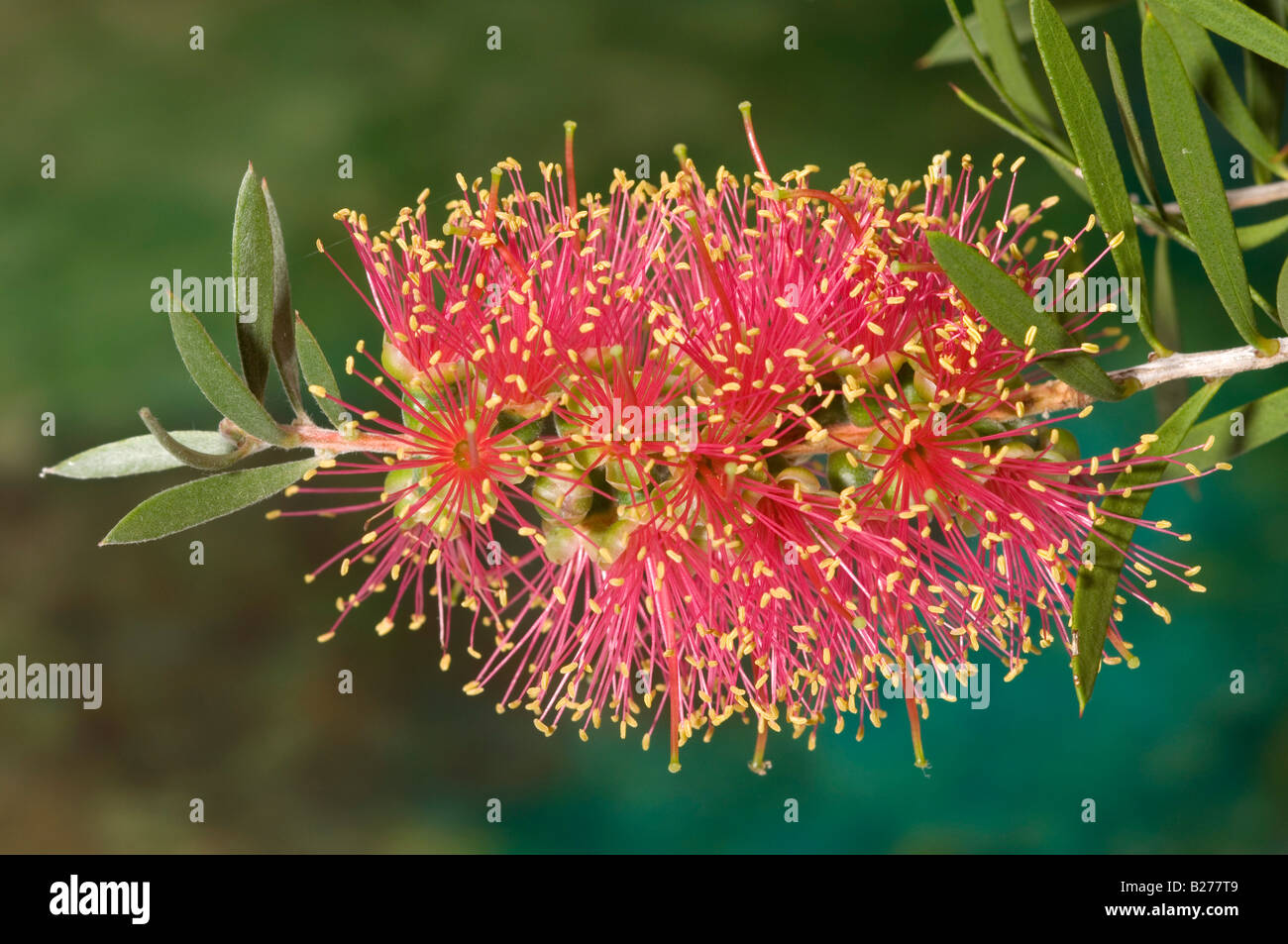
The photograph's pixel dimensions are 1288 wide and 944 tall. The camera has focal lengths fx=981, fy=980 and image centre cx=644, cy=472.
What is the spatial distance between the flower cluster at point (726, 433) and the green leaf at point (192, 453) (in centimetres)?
6

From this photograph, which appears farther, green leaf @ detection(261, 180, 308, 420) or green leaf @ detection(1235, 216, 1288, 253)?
green leaf @ detection(1235, 216, 1288, 253)

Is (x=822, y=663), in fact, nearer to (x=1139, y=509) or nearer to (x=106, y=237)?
(x=1139, y=509)

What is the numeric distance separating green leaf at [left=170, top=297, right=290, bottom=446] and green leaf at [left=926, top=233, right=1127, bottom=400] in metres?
0.41

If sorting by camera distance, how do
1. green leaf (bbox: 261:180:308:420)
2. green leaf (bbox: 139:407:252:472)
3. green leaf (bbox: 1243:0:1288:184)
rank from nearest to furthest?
green leaf (bbox: 139:407:252:472) < green leaf (bbox: 261:180:308:420) < green leaf (bbox: 1243:0:1288:184)

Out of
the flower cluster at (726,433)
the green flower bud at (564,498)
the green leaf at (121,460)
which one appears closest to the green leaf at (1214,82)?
the flower cluster at (726,433)

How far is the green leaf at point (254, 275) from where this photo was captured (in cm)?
59

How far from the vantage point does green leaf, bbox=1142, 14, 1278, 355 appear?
0.56 metres

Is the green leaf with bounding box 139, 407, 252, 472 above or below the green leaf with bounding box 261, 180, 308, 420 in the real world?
below

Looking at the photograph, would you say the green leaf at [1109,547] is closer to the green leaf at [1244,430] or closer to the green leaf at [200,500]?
the green leaf at [1244,430]

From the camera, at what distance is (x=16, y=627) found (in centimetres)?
164

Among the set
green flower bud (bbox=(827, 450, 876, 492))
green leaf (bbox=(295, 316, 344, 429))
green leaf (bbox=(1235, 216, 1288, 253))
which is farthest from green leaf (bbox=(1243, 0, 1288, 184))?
green leaf (bbox=(295, 316, 344, 429))

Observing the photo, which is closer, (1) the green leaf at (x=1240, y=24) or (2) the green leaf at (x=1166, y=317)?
(1) the green leaf at (x=1240, y=24)

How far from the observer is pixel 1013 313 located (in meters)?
0.56

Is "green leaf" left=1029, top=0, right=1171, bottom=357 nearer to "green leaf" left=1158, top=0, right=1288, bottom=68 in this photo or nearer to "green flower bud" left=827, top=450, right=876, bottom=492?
"green leaf" left=1158, top=0, right=1288, bottom=68
